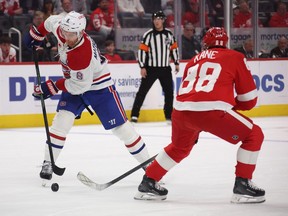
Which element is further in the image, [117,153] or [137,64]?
[137,64]

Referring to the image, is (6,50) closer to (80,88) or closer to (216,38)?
(80,88)

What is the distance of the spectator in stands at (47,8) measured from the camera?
11.3 meters

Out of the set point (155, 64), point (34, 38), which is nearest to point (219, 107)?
point (34, 38)

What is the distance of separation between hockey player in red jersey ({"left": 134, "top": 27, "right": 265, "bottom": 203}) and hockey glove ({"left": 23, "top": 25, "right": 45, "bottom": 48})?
1.45 m

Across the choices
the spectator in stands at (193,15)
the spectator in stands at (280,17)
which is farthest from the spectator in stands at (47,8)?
the spectator in stands at (280,17)

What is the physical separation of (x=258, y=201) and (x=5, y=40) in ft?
20.5

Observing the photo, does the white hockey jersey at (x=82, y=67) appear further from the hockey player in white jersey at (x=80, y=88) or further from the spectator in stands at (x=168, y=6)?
the spectator in stands at (x=168, y=6)

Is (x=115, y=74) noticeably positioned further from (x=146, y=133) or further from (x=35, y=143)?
(x=35, y=143)

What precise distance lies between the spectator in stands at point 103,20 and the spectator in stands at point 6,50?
1.64 meters

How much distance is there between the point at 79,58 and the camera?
5625 millimetres

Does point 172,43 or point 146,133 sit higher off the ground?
point 172,43

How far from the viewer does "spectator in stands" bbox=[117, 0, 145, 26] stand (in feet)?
40.2

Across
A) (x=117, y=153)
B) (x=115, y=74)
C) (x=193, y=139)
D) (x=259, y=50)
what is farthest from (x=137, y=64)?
(x=193, y=139)

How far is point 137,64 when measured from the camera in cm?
1120
